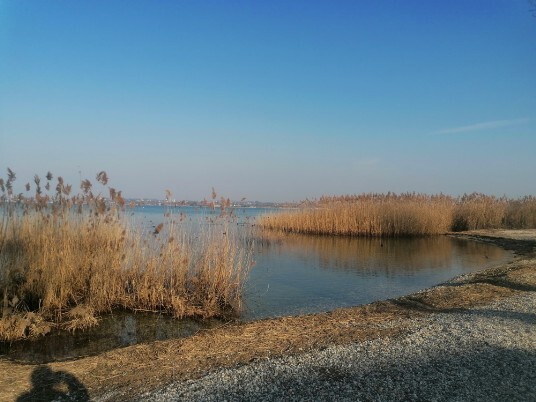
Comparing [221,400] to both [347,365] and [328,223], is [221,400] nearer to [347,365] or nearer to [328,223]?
[347,365]

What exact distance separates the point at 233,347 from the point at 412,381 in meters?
2.26

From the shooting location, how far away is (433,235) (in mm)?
25312

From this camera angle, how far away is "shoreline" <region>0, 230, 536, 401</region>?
426 cm

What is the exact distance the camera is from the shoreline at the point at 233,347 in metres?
4.26

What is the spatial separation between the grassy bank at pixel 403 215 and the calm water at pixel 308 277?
245 centimetres

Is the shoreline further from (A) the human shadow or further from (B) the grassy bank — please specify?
(B) the grassy bank

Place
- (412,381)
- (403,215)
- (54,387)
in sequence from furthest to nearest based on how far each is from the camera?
(403,215), (54,387), (412,381)

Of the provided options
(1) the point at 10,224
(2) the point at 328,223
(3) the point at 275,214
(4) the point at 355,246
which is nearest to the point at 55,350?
(1) the point at 10,224

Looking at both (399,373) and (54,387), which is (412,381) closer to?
(399,373)

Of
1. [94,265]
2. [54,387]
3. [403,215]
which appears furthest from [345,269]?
[403,215]

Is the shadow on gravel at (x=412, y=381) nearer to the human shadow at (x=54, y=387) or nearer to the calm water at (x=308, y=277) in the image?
the human shadow at (x=54, y=387)

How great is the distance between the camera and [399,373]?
13.8 feet

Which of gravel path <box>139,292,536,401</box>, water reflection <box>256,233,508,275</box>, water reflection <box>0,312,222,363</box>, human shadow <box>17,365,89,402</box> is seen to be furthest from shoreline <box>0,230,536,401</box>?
water reflection <box>256,233,508,275</box>

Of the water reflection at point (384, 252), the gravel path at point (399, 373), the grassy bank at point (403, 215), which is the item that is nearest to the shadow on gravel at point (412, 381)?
the gravel path at point (399, 373)
